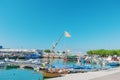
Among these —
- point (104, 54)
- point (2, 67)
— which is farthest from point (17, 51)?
point (2, 67)

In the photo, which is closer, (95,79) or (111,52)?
(95,79)

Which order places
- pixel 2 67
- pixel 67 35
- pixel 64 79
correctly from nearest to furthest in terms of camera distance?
1. pixel 64 79
2. pixel 67 35
3. pixel 2 67

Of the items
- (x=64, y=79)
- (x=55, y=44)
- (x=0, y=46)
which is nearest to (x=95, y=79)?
(x=64, y=79)

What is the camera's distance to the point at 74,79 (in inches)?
598

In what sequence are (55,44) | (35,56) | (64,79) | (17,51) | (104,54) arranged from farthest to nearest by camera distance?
(104,54)
(17,51)
(35,56)
(55,44)
(64,79)

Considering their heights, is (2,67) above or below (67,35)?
below

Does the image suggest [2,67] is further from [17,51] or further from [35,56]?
[17,51]

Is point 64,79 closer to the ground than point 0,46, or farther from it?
closer to the ground

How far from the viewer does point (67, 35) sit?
28.3m

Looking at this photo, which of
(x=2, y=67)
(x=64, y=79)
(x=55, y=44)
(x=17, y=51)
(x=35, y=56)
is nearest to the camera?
(x=64, y=79)

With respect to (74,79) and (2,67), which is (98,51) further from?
(74,79)

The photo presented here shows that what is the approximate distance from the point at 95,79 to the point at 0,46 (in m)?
137

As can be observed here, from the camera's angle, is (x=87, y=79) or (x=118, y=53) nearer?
(x=87, y=79)

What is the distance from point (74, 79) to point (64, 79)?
75cm
